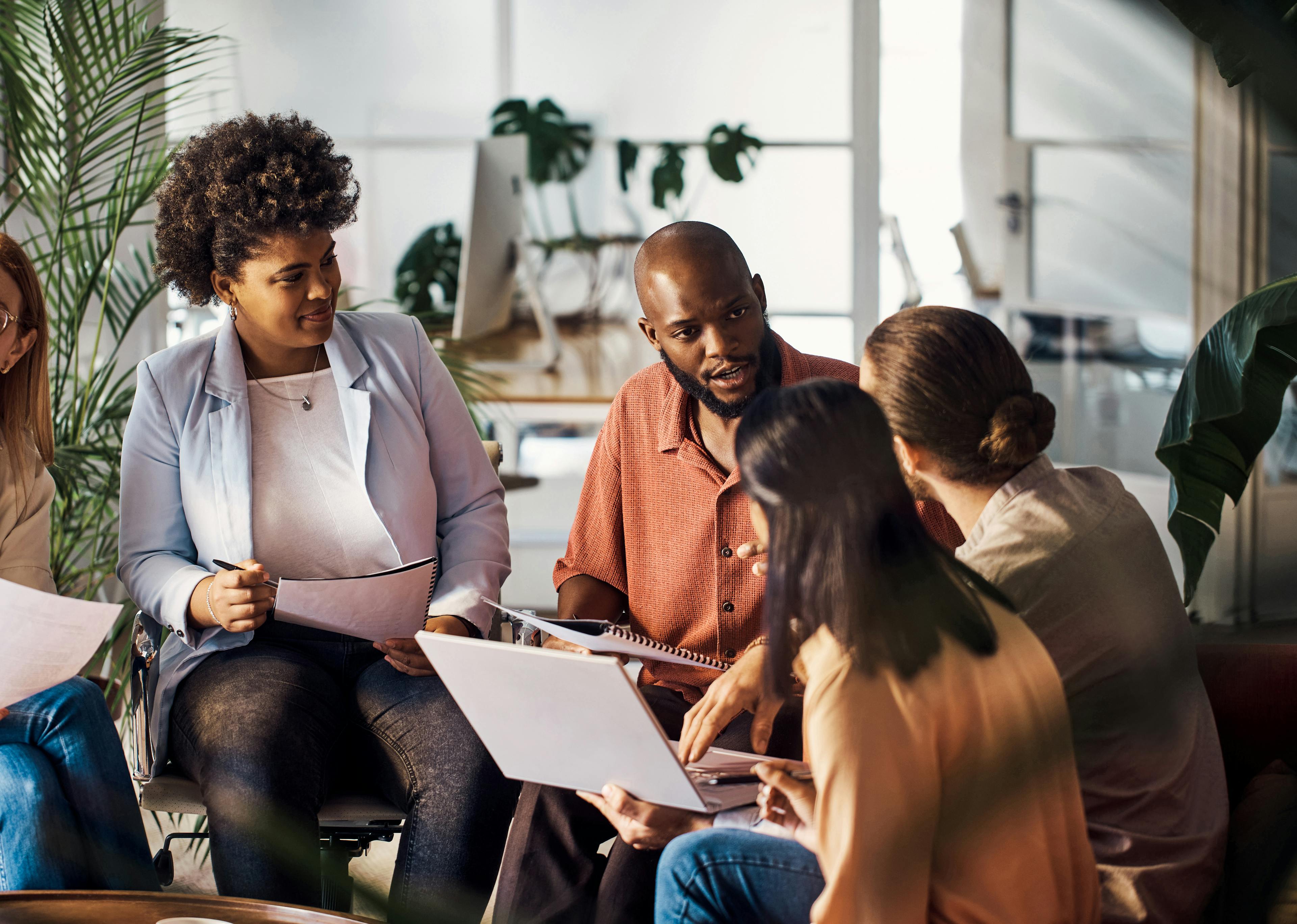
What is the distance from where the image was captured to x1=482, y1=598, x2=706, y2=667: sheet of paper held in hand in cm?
108

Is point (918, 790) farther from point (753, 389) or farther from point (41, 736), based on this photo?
point (41, 736)

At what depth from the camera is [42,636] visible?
101 centimetres

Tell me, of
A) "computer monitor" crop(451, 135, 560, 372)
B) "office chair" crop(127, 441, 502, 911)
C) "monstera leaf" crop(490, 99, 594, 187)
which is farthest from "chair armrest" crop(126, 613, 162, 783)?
"monstera leaf" crop(490, 99, 594, 187)

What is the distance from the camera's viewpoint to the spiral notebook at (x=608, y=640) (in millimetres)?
1078

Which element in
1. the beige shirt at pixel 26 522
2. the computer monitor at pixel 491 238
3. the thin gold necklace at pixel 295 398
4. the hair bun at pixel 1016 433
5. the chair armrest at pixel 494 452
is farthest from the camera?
the computer monitor at pixel 491 238

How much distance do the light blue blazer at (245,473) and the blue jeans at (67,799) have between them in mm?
89

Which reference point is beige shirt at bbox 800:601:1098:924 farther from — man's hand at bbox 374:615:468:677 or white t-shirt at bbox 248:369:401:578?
white t-shirt at bbox 248:369:401:578

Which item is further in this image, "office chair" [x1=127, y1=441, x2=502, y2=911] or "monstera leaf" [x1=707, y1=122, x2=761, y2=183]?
"monstera leaf" [x1=707, y1=122, x2=761, y2=183]

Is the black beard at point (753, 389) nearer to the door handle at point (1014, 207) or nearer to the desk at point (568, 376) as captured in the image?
the door handle at point (1014, 207)

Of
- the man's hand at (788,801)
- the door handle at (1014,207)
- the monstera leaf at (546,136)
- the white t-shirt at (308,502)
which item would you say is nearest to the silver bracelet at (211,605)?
the white t-shirt at (308,502)

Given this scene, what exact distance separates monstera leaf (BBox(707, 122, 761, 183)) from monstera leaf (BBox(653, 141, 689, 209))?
0.09 m

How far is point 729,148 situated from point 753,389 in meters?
2.05

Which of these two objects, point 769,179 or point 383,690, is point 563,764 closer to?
point 383,690

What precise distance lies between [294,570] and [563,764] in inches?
25.6
